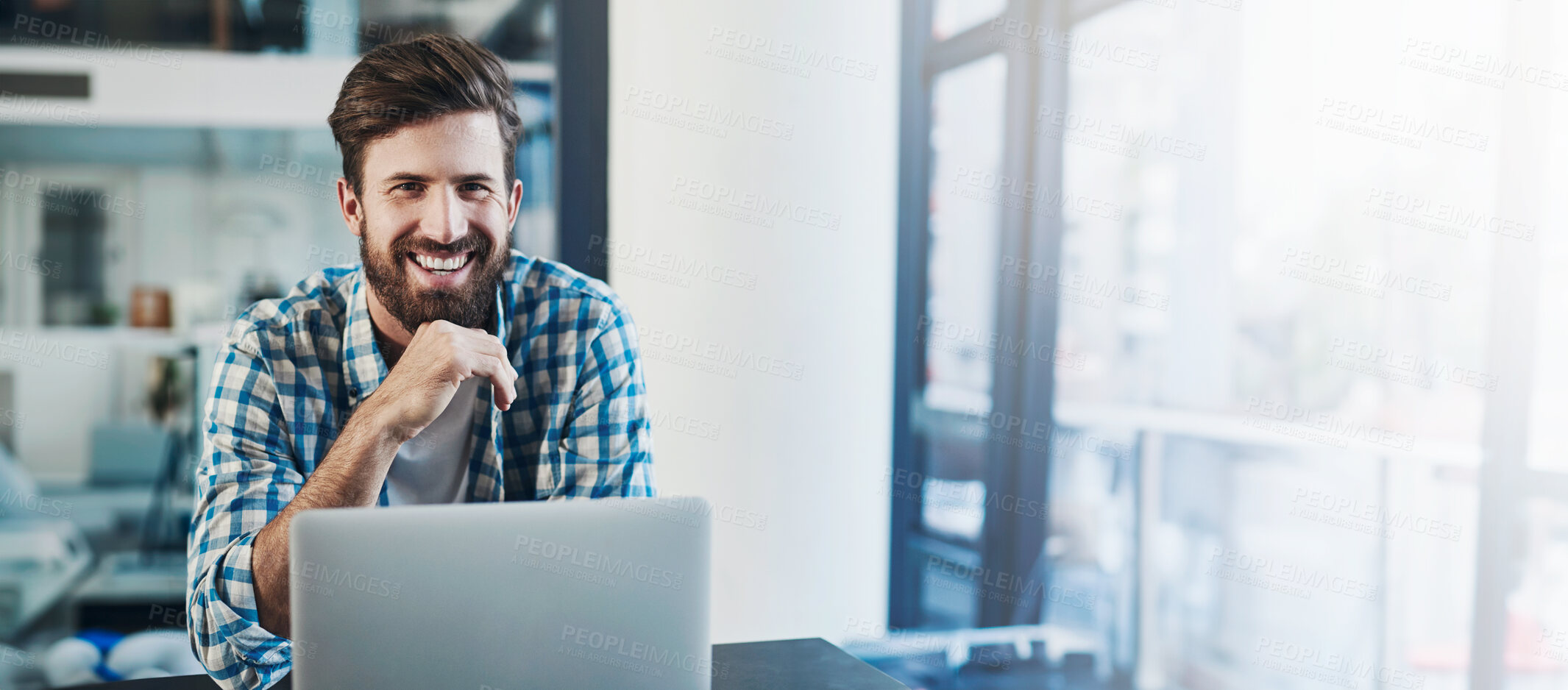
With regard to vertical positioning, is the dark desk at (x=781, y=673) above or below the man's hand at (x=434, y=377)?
below

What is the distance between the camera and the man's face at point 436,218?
1.45 m

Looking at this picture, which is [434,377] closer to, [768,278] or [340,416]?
[340,416]

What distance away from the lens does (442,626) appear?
31.7 inches

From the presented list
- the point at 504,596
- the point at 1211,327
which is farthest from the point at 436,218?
the point at 1211,327

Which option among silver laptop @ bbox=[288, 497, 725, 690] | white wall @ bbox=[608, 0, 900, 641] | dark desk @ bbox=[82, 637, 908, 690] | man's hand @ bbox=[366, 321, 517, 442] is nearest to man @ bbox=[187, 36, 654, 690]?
man's hand @ bbox=[366, 321, 517, 442]

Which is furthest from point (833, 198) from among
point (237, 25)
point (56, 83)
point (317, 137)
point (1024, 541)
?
point (56, 83)

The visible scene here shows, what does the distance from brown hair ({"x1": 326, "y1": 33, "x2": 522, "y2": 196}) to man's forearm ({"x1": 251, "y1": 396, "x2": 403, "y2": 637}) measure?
413mm

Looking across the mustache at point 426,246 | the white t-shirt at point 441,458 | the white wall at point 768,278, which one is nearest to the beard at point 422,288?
the mustache at point 426,246

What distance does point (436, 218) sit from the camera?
147 cm

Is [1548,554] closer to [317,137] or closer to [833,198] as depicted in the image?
[833,198]

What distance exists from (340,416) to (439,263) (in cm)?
30

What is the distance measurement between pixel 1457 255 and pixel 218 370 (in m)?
2.57

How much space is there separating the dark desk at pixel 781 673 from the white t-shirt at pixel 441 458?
0.35 meters

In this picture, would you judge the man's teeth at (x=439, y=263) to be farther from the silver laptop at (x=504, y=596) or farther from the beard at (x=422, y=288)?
the silver laptop at (x=504, y=596)
